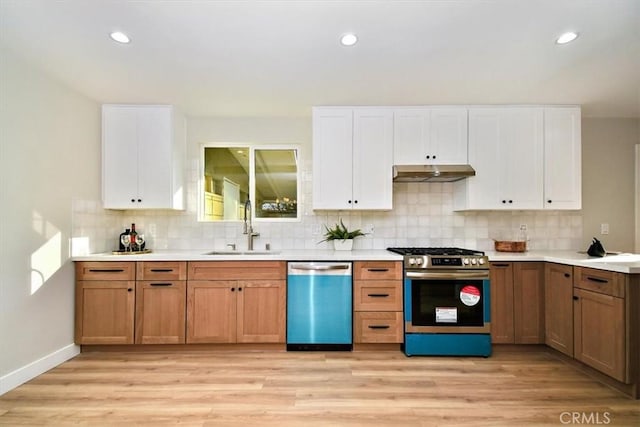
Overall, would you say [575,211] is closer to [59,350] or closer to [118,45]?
[118,45]

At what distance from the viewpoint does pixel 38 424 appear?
6.15 ft

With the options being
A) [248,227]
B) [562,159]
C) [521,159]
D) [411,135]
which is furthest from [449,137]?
[248,227]

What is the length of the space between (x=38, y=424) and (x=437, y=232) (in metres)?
3.48

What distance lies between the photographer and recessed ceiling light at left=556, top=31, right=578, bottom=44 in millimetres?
1990

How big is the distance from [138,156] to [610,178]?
4.88 metres

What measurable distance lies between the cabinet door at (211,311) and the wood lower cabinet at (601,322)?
2747mm

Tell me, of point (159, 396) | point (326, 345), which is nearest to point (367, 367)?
point (326, 345)

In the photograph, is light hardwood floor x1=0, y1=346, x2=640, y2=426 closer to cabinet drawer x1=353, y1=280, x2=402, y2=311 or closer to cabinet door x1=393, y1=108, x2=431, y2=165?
cabinet drawer x1=353, y1=280, x2=402, y2=311

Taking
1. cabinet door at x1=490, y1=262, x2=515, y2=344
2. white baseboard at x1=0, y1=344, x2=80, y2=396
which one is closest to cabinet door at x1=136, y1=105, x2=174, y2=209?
white baseboard at x1=0, y1=344, x2=80, y2=396

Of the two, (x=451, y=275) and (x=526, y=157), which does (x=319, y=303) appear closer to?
(x=451, y=275)

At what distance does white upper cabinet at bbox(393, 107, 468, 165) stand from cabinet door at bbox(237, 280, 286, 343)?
1.72 m

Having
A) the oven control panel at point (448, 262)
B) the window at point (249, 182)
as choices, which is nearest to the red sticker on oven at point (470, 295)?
the oven control panel at point (448, 262)

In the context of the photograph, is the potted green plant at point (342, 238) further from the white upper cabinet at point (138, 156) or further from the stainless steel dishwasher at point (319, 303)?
the white upper cabinet at point (138, 156)

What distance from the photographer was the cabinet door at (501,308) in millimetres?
2854
